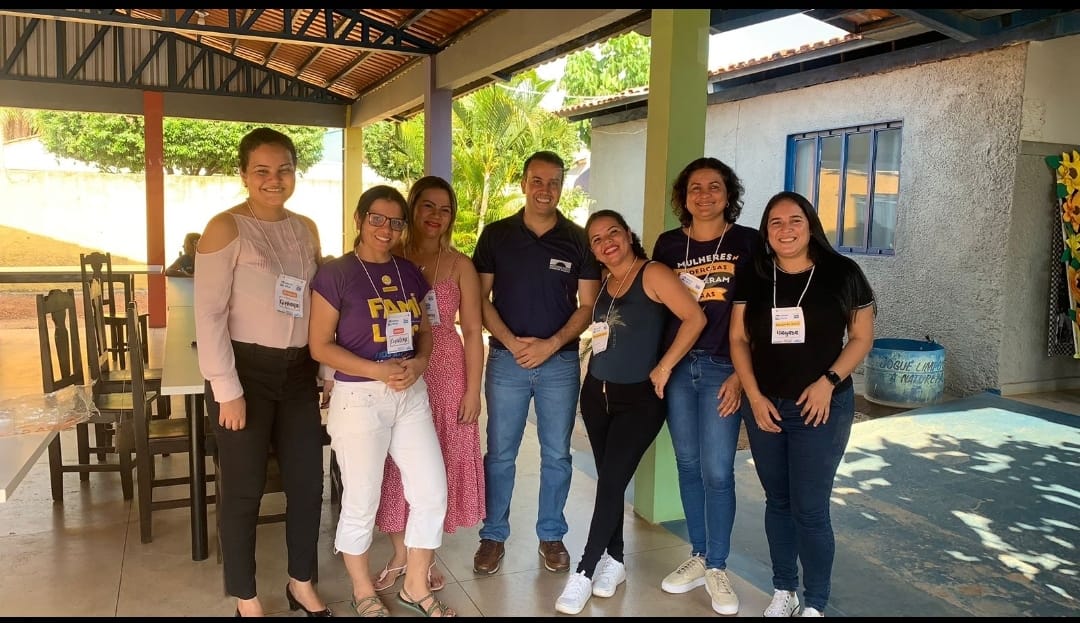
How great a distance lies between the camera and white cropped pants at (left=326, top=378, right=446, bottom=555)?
2.58 metres

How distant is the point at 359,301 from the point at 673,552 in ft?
5.92

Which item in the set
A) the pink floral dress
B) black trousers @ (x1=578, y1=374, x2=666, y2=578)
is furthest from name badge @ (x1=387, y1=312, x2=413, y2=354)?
black trousers @ (x1=578, y1=374, x2=666, y2=578)

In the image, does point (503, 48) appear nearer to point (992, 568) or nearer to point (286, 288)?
point (286, 288)

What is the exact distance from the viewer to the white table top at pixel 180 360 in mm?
2918

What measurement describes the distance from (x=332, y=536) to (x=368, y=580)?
34.5 inches

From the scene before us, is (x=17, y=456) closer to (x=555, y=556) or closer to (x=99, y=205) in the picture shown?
(x=555, y=556)

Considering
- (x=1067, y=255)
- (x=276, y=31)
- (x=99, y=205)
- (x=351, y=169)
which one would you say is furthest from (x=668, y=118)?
(x=99, y=205)

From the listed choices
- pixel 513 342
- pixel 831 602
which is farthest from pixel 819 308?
pixel 831 602

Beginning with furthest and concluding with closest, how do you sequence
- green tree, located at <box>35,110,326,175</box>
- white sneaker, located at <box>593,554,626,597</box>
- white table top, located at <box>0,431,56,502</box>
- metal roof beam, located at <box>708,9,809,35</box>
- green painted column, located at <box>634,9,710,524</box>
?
green tree, located at <box>35,110,326,175</box> → metal roof beam, located at <box>708,9,809,35</box> → green painted column, located at <box>634,9,710,524</box> → white sneaker, located at <box>593,554,626,597</box> → white table top, located at <box>0,431,56,502</box>

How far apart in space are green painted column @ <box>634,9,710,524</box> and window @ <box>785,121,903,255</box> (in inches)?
185

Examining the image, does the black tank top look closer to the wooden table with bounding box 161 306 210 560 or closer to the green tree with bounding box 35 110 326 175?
the wooden table with bounding box 161 306 210 560

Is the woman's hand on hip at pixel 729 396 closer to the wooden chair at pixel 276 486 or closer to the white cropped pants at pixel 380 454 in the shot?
the white cropped pants at pixel 380 454

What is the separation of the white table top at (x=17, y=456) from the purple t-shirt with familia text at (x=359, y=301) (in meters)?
0.87

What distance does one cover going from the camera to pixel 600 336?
2.82 m
